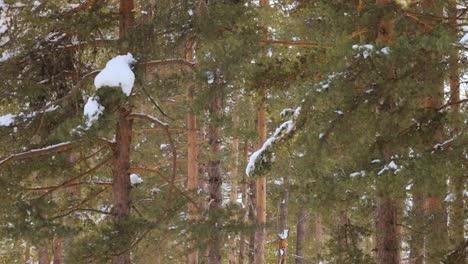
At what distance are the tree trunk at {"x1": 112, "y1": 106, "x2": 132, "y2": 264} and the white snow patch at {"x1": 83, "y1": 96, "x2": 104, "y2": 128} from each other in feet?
3.75

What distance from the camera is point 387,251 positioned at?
7.45m

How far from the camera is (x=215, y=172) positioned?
1157 cm

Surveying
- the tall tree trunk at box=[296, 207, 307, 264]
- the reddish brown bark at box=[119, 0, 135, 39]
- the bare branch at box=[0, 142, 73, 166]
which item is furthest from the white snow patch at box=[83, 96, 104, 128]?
the tall tree trunk at box=[296, 207, 307, 264]

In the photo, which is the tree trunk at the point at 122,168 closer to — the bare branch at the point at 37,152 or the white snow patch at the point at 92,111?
the bare branch at the point at 37,152

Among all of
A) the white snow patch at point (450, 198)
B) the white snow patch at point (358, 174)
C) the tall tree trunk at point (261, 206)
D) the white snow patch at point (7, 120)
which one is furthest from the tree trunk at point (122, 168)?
the white snow patch at point (450, 198)

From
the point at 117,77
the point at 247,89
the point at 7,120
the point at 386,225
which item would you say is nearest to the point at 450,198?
the point at 386,225

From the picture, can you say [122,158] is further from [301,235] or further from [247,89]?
[301,235]

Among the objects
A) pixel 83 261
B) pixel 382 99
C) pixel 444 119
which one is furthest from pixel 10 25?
pixel 444 119

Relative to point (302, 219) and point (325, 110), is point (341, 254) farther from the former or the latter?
point (302, 219)

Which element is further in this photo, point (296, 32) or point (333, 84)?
point (296, 32)

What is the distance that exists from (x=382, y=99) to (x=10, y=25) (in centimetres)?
519

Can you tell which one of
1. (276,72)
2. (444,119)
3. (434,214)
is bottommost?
(434,214)

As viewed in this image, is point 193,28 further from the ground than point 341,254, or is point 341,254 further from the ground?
point 193,28

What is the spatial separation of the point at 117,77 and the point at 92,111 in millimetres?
530
